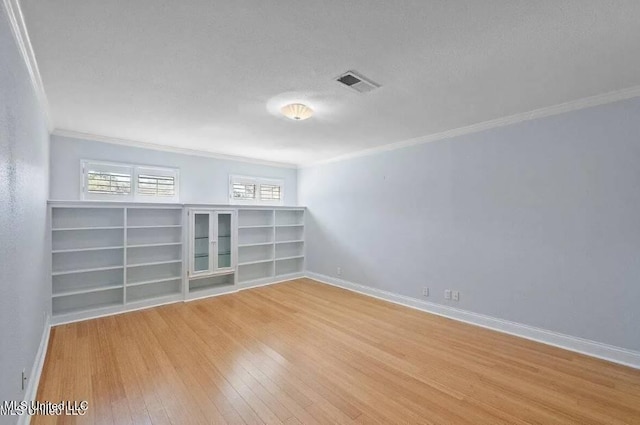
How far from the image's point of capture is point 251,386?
227 cm

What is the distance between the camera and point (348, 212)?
532cm

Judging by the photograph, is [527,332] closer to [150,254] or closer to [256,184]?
[256,184]

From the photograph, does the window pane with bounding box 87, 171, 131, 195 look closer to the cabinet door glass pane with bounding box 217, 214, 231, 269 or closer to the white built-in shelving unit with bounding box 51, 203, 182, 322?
the white built-in shelving unit with bounding box 51, 203, 182, 322

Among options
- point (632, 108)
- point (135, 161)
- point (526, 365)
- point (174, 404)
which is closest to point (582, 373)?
point (526, 365)

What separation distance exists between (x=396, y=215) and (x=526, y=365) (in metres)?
2.45

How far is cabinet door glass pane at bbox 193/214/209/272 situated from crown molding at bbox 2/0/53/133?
240cm

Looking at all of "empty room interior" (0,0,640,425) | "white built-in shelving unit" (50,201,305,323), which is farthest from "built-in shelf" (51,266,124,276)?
"empty room interior" (0,0,640,425)

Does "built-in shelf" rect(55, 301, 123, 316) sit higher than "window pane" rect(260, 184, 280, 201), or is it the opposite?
"window pane" rect(260, 184, 280, 201)

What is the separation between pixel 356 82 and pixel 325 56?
18.2 inches

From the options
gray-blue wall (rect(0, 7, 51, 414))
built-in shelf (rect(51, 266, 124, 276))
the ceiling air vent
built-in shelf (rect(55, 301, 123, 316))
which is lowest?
built-in shelf (rect(55, 301, 123, 316))

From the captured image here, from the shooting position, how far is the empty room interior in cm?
177

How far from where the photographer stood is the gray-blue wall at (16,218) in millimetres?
1416

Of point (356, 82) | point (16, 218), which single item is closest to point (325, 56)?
point (356, 82)

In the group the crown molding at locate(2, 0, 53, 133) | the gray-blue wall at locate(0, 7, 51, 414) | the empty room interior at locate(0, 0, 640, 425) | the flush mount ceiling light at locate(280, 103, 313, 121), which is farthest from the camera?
the flush mount ceiling light at locate(280, 103, 313, 121)
